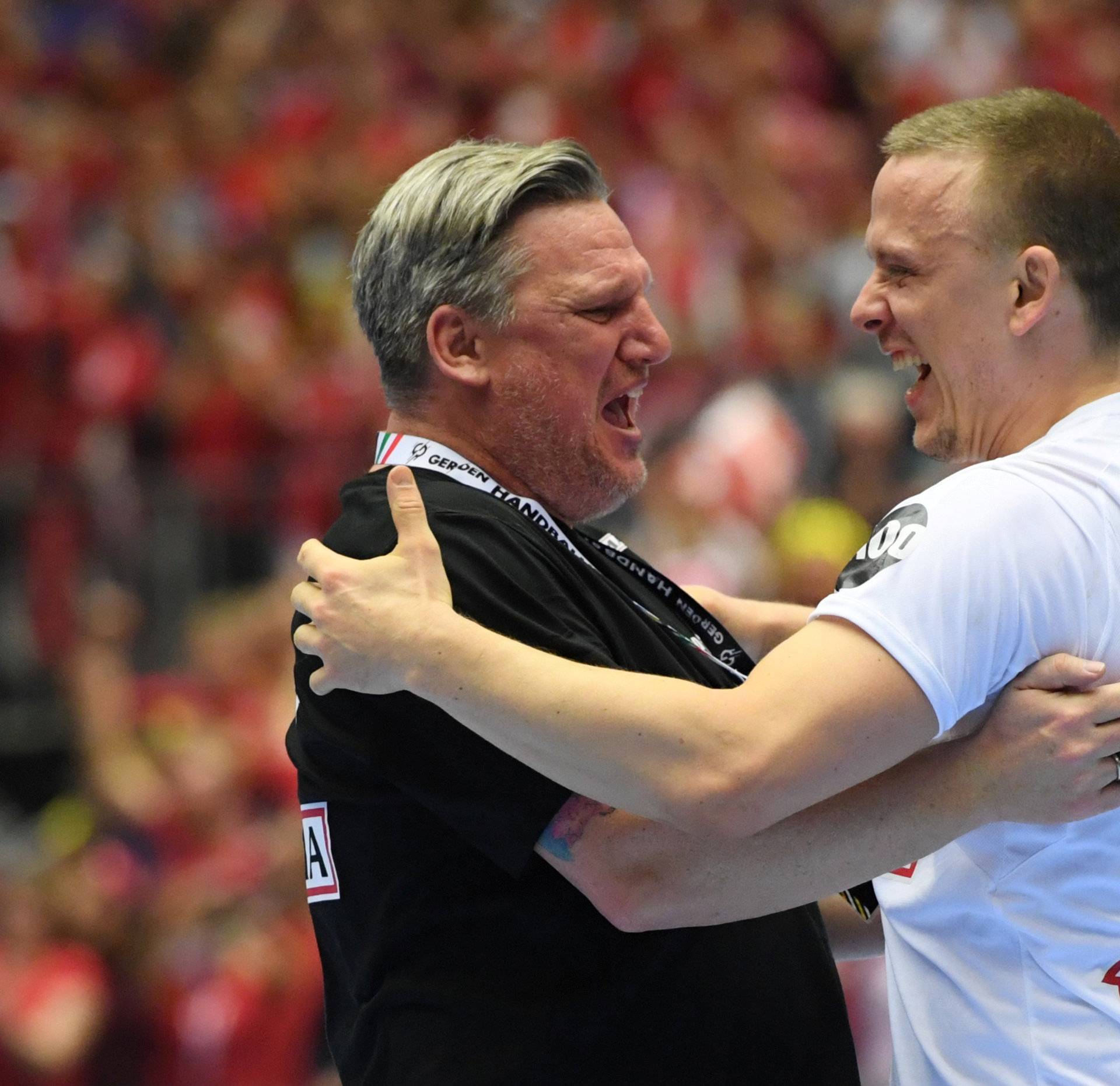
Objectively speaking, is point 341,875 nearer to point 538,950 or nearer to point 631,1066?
point 538,950

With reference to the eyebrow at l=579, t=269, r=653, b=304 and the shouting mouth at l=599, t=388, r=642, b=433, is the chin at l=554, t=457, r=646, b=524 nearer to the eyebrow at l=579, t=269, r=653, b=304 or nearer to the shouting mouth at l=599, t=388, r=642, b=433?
the shouting mouth at l=599, t=388, r=642, b=433

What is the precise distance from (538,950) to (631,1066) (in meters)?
0.24

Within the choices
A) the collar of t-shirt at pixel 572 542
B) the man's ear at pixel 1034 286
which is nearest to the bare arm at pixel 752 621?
the collar of t-shirt at pixel 572 542

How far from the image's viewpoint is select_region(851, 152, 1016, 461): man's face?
2.48 metres

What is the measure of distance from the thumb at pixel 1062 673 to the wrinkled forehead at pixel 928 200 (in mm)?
688

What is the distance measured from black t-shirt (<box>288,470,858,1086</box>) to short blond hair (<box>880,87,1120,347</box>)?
3.05ft

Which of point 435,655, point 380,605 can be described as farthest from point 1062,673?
point 380,605

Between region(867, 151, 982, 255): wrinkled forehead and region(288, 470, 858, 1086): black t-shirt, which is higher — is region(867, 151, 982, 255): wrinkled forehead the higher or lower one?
the higher one

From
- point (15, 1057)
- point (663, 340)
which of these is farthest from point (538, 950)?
point (15, 1057)

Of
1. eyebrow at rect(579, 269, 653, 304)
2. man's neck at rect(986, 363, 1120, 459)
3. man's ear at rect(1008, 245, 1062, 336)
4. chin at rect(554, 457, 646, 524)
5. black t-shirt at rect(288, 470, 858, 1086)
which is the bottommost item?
black t-shirt at rect(288, 470, 858, 1086)

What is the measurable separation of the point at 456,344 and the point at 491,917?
105cm

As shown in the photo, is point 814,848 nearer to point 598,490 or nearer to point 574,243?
point 598,490

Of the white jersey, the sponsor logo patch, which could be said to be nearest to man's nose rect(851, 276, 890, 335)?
the white jersey

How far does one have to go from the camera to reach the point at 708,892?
7.70 feet
